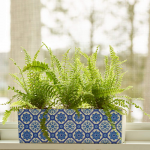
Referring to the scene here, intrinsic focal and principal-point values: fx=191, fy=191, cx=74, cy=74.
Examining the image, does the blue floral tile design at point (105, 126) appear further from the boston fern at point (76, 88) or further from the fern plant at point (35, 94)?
the fern plant at point (35, 94)

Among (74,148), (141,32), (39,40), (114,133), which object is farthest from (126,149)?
(39,40)

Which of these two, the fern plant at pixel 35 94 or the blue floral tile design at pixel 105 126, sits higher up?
the fern plant at pixel 35 94

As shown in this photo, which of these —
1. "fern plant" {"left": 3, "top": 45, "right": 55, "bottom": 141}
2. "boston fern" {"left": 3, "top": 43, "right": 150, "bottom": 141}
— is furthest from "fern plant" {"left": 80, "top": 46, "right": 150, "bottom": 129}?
"fern plant" {"left": 3, "top": 45, "right": 55, "bottom": 141}

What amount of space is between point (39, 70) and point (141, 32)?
59 cm

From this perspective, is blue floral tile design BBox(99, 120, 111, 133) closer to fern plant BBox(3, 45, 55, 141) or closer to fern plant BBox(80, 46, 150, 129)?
fern plant BBox(80, 46, 150, 129)

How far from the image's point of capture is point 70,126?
797 mm

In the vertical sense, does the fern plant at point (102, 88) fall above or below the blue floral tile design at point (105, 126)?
above

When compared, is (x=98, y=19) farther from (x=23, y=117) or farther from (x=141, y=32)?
(x=23, y=117)

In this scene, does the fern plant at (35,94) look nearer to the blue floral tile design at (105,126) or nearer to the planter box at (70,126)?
the planter box at (70,126)

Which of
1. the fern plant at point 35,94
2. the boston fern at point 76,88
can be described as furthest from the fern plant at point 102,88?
the fern plant at point 35,94

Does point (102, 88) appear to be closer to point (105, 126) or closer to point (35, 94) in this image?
point (105, 126)

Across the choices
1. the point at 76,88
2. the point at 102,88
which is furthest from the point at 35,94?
the point at 102,88

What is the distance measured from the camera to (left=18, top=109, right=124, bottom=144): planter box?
0.78 meters

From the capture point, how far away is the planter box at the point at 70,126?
0.78 metres
